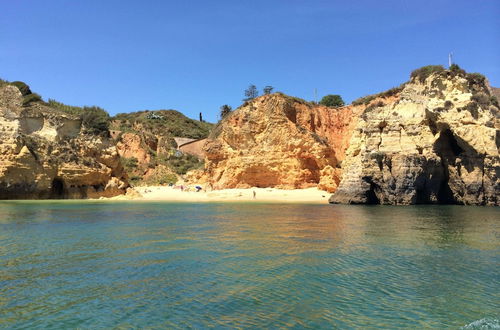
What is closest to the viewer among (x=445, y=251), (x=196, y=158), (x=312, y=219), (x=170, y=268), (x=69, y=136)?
(x=170, y=268)

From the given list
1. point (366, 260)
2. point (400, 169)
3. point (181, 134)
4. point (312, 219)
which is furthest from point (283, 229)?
point (181, 134)

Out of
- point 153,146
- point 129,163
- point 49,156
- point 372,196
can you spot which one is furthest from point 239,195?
point 153,146

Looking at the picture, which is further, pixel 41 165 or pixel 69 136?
pixel 69 136

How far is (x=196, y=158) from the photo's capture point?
50844 millimetres

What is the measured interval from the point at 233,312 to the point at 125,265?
3268mm

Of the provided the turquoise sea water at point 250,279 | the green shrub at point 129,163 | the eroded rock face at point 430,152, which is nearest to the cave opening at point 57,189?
the green shrub at point 129,163

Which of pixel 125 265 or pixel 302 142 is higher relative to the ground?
pixel 302 142

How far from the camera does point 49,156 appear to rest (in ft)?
96.4

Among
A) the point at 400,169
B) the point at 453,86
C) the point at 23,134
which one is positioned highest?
the point at 453,86

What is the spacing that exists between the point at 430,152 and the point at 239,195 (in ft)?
49.9

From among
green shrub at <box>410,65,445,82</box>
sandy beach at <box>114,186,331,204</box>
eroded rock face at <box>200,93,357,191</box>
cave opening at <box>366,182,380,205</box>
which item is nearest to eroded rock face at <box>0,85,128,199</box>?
sandy beach at <box>114,186,331,204</box>

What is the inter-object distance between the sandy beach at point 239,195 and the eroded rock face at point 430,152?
5.13m

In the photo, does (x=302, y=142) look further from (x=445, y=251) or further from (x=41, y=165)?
(x=445, y=251)

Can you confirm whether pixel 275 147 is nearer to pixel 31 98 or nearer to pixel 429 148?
pixel 429 148
